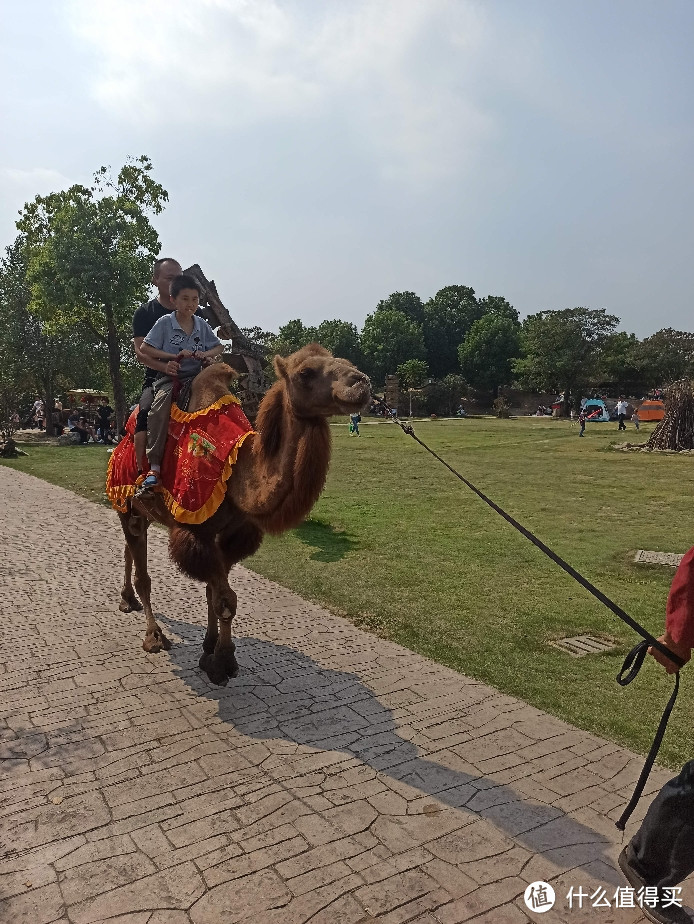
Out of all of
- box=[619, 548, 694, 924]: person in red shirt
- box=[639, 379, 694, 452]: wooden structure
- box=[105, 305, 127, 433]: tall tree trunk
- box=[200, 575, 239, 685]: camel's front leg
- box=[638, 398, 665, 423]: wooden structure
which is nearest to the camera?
box=[619, 548, 694, 924]: person in red shirt

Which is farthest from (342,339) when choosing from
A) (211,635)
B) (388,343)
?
(211,635)

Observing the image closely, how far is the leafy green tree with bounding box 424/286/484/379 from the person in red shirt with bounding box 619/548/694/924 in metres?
77.0

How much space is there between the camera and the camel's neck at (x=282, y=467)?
4.20m

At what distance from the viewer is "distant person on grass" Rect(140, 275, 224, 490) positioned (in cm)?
539

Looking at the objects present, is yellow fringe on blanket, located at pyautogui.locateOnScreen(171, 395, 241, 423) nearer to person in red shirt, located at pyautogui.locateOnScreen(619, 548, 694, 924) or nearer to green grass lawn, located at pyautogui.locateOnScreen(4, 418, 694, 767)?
green grass lawn, located at pyautogui.locateOnScreen(4, 418, 694, 767)

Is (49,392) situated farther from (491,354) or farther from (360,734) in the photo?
(491,354)

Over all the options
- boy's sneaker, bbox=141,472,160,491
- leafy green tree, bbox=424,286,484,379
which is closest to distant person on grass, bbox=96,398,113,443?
boy's sneaker, bbox=141,472,160,491

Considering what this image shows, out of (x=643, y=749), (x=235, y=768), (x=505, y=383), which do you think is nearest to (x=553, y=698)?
(x=643, y=749)

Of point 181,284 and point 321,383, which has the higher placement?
point 181,284

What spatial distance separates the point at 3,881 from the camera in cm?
309

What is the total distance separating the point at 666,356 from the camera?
60.6 meters

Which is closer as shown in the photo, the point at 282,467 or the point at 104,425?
the point at 282,467

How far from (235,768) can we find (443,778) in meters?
1.21

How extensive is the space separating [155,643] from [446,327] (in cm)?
7946
